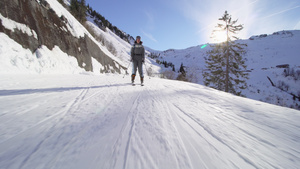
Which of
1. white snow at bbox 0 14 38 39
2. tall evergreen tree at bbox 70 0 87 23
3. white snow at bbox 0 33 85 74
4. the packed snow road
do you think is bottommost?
the packed snow road

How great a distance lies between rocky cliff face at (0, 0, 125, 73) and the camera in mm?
5186

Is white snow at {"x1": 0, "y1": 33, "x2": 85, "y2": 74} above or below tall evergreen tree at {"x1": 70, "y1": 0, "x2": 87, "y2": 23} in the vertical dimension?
below

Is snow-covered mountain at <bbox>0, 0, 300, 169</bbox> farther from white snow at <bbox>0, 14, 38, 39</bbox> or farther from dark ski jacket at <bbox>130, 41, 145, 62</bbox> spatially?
white snow at <bbox>0, 14, 38, 39</bbox>

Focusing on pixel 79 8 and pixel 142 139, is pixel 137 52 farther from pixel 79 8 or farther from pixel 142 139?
pixel 79 8

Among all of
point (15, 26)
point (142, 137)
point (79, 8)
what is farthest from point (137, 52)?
point (79, 8)

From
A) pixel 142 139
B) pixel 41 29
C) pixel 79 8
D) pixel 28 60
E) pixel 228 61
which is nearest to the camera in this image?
pixel 142 139

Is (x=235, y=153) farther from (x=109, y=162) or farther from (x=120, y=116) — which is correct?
(x=120, y=116)

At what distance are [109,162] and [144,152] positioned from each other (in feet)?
0.97

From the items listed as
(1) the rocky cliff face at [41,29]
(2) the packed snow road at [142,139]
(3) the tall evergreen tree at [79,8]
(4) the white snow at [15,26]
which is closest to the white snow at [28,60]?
(1) the rocky cliff face at [41,29]

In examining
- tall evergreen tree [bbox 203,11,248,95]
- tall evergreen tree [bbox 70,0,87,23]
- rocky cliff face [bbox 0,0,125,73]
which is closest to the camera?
rocky cliff face [bbox 0,0,125,73]

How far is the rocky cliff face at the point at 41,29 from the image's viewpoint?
5.19 meters

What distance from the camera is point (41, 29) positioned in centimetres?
660

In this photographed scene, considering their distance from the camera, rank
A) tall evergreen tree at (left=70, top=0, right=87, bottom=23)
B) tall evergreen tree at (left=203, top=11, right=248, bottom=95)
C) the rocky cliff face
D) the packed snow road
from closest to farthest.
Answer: the packed snow road, the rocky cliff face, tall evergreen tree at (left=203, top=11, right=248, bottom=95), tall evergreen tree at (left=70, top=0, right=87, bottom=23)

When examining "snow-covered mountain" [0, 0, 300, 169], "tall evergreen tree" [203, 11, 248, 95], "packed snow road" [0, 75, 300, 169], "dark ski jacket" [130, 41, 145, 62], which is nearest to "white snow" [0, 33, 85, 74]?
"snow-covered mountain" [0, 0, 300, 169]
